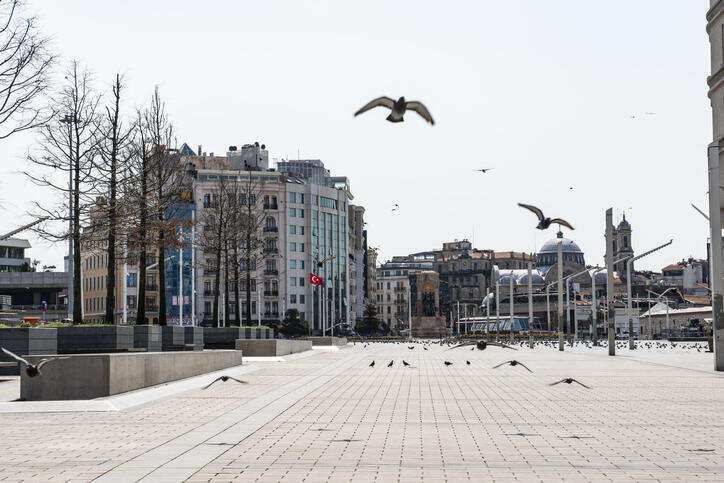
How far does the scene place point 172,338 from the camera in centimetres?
3597

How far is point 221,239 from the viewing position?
56875 millimetres

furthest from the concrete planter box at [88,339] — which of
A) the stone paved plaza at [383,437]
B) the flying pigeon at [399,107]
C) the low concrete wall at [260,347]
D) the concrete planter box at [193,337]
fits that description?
the low concrete wall at [260,347]

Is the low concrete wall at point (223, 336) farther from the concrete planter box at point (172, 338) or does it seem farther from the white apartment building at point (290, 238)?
the white apartment building at point (290, 238)

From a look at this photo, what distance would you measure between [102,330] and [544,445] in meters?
19.3

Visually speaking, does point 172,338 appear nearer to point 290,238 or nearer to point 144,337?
point 144,337

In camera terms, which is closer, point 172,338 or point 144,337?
point 144,337

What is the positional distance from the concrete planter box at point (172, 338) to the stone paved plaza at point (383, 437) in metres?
12.6

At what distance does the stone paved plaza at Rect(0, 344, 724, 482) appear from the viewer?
10648 millimetres

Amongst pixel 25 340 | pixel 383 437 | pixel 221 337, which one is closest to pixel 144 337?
pixel 25 340

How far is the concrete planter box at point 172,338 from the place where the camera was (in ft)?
117

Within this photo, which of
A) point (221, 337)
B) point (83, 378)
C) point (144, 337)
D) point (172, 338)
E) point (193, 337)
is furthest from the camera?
point (221, 337)

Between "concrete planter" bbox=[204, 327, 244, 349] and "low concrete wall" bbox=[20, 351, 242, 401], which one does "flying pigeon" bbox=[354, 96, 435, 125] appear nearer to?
"low concrete wall" bbox=[20, 351, 242, 401]

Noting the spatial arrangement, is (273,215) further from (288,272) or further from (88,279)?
(88,279)

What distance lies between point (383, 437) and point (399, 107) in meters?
7.50
